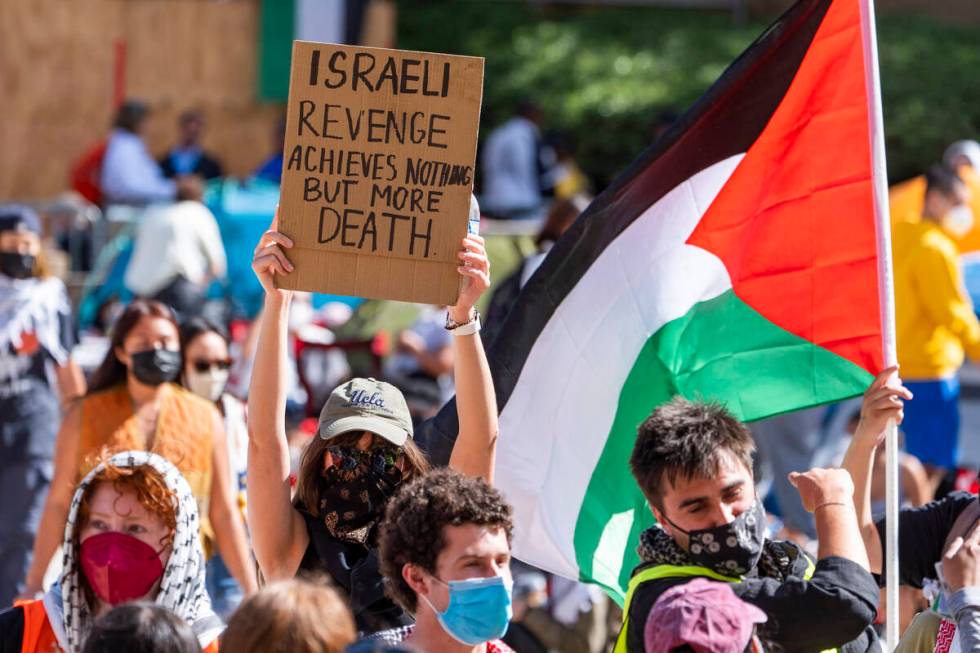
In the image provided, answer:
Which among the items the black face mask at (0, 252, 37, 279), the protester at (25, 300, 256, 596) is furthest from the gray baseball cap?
the black face mask at (0, 252, 37, 279)

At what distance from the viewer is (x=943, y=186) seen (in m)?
9.39

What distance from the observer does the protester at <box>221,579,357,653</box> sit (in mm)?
3148

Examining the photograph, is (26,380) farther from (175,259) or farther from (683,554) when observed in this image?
(683,554)

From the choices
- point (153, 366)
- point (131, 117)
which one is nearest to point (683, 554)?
point (153, 366)

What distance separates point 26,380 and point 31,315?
31 centimetres

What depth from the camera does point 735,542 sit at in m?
3.55

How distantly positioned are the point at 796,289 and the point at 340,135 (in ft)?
5.38

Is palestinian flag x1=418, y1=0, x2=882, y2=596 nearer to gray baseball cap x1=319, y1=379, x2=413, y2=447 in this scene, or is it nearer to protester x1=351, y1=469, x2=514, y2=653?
gray baseball cap x1=319, y1=379, x2=413, y2=447

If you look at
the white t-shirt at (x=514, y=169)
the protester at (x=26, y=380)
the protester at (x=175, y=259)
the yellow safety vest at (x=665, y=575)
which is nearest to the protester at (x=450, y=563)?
the yellow safety vest at (x=665, y=575)

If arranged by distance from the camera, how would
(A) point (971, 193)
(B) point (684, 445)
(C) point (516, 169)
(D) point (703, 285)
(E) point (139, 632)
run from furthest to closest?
(C) point (516, 169) → (A) point (971, 193) → (D) point (703, 285) → (B) point (684, 445) → (E) point (139, 632)

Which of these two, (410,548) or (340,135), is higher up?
(340,135)

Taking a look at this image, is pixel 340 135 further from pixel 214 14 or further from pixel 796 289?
pixel 214 14

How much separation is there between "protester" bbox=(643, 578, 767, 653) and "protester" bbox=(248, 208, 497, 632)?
960mm

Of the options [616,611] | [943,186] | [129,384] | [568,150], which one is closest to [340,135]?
[129,384]
